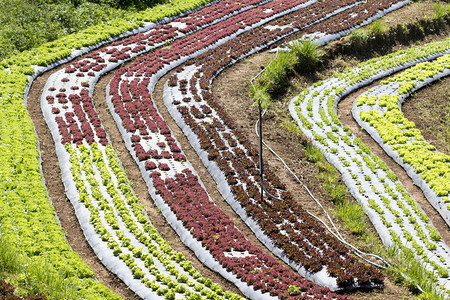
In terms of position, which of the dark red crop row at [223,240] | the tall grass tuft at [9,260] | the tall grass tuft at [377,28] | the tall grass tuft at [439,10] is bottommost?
the dark red crop row at [223,240]

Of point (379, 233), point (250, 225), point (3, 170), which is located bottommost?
point (379, 233)

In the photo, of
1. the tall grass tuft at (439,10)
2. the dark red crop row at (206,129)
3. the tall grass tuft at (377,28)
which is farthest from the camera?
the tall grass tuft at (439,10)

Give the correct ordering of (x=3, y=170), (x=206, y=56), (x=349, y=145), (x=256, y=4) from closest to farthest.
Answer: (x=3, y=170) → (x=349, y=145) → (x=206, y=56) → (x=256, y=4)

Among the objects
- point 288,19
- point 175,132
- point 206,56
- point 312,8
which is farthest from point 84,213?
point 312,8

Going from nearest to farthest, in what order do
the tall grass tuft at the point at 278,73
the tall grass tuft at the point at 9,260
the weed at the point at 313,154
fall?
the tall grass tuft at the point at 9,260 → the weed at the point at 313,154 → the tall grass tuft at the point at 278,73

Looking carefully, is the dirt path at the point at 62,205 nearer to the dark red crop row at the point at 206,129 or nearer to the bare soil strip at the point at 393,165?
the dark red crop row at the point at 206,129

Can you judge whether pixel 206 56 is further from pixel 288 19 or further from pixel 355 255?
pixel 355 255

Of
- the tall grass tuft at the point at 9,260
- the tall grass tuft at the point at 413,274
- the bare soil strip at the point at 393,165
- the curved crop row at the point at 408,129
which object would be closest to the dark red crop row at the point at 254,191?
the tall grass tuft at the point at 413,274
